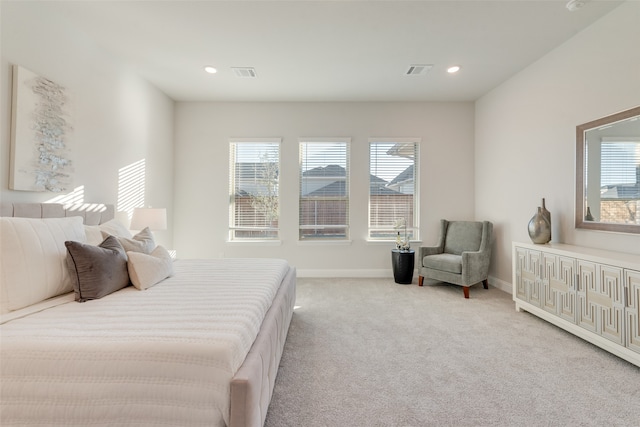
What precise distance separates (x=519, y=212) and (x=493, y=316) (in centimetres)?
151

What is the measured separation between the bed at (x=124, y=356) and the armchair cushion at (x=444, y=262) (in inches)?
117

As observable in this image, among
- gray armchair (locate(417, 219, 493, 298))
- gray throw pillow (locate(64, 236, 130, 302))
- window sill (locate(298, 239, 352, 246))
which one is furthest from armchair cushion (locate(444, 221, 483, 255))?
gray throw pillow (locate(64, 236, 130, 302))

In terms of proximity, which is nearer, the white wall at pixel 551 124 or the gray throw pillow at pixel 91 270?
the gray throw pillow at pixel 91 270

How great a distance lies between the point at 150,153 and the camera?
13.0ft

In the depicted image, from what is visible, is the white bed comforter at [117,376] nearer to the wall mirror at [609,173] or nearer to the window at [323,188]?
the wall mirror at [609,173]

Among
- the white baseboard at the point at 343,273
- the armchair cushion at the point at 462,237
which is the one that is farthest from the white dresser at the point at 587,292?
the white baseboard at the point at 343,273

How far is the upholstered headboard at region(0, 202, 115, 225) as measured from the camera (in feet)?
6.58

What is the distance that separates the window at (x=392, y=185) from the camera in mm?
4770

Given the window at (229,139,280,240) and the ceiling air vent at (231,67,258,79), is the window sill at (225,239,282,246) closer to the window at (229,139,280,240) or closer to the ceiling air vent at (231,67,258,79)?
the window at (229,139,280,240)

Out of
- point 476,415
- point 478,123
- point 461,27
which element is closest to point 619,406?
point 476,415

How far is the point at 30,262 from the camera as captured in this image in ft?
5.41

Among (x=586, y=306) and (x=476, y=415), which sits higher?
(x=586, y=306)

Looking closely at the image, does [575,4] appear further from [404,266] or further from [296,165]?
[296,165]

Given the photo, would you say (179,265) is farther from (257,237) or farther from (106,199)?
(257,237)
